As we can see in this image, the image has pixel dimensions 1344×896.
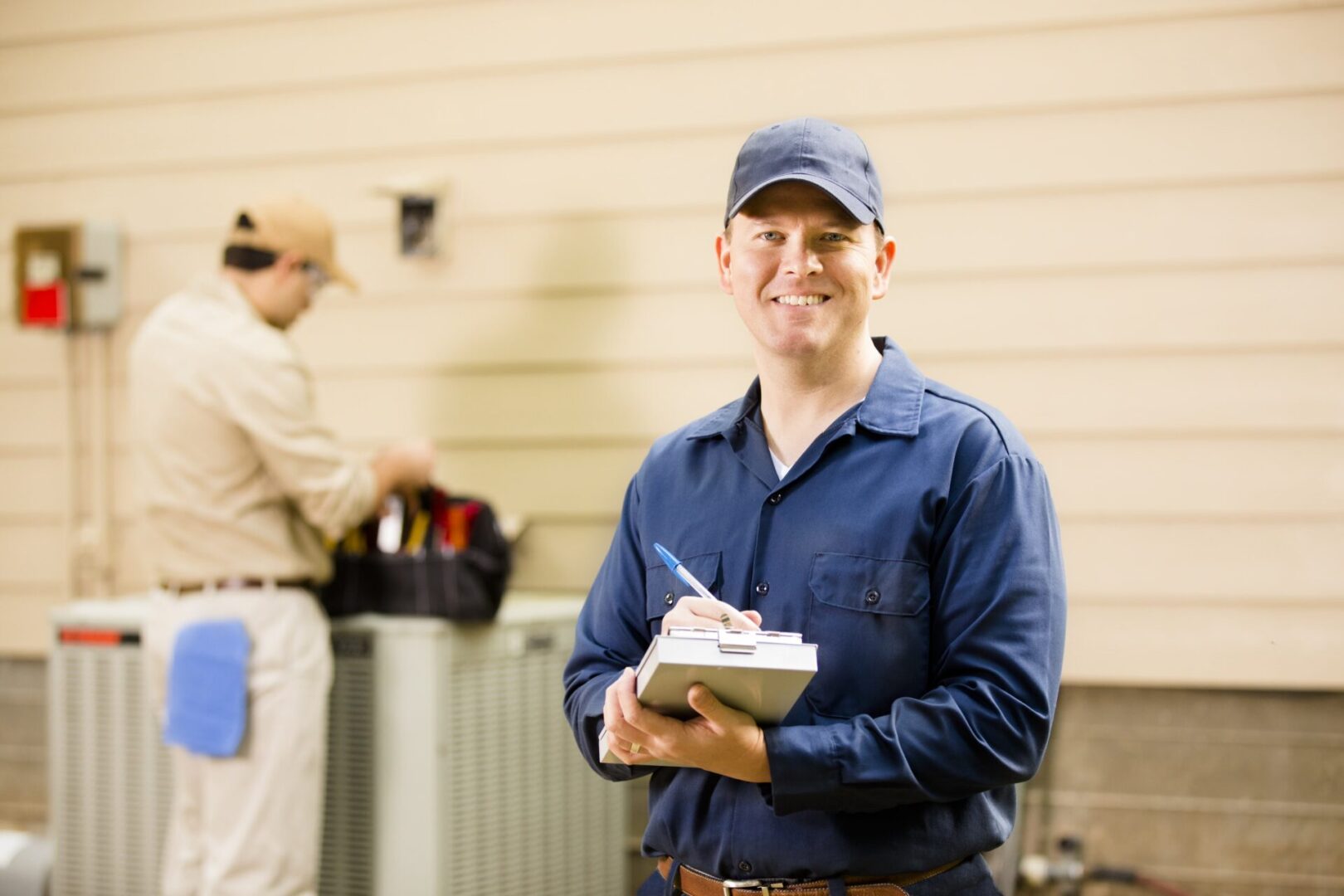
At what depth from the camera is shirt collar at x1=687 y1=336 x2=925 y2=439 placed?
5.11 feet

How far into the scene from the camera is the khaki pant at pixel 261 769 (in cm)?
294

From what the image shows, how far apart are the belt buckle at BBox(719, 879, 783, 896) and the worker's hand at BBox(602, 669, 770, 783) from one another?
156mm

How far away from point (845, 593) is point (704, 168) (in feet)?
7.25


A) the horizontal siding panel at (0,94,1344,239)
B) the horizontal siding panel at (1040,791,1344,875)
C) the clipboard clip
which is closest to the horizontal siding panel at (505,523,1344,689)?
the horizontal siding panel at (1040,791,1344,875)

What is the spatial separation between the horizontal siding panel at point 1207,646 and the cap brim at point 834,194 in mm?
1994

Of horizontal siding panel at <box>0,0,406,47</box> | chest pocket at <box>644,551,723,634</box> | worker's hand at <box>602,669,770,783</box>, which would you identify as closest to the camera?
worker's hand at <box>602,669,770,783</box>

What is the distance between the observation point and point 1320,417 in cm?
308

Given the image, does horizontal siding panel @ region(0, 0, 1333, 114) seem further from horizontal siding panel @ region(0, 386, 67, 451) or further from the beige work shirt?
the beige work shirt

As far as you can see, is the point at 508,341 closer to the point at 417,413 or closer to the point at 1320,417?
the point at 417,413

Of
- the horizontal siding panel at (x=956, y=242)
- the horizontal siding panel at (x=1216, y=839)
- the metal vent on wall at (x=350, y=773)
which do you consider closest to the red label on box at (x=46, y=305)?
the horizontal siding panel at (x=956, y=242)

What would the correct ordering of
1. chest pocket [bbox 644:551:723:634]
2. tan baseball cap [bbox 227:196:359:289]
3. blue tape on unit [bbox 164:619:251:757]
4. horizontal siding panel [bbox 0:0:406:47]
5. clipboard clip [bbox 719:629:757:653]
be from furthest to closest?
horizontal siding panel [bbox 0:0:406:47], tan baseball cap [bbox 227:196:359:289], blue tape on unit [bbox 164:619:251:757], chest pocket [bbox 644:551:723:634], clipboard clip [bbox 719:629:757:653]

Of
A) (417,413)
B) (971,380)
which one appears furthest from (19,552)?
(971,380)

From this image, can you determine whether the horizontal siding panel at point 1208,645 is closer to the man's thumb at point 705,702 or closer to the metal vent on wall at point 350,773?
the metal vent on wall at point 350,773

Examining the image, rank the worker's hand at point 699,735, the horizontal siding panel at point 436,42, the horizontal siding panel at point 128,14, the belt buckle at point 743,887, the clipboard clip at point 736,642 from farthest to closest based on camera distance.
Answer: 1. the horizontal siding panel at point 128,14
2. the horizontal siding panel at point 436,42
3. the belt buckle at point 743,887
4. the worker's hand at point 699,735
5. the clipboard clip at point 736,642
